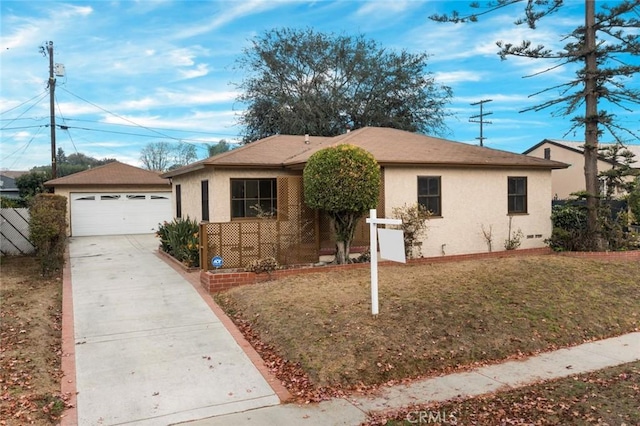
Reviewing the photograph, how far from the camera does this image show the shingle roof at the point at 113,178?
2192 centimetres

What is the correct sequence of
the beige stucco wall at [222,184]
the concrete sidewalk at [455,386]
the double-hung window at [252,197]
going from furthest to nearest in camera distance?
the double-hung window at [252,197] < the beige stucco wall at [222,184] < the concrete sidewalk at [455,386]

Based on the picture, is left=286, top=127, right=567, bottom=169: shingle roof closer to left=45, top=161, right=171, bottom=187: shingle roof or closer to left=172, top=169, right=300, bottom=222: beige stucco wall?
left=172, top=169, right=300, bottom=222: beige stucco wall

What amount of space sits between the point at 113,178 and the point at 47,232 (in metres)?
13.2

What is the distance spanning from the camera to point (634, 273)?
10188mm

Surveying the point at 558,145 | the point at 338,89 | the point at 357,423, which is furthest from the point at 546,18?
the point at 558,145

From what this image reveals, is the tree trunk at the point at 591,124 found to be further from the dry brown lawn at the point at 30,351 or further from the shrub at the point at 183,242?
the dry brown lawn at the point at 30,351

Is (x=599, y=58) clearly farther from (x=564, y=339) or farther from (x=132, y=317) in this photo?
(x=132, y=317)

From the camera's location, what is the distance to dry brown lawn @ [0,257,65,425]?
456cm

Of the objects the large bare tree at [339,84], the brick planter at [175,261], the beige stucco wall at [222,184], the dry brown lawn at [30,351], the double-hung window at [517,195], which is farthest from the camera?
the large bare tree at [339,84]

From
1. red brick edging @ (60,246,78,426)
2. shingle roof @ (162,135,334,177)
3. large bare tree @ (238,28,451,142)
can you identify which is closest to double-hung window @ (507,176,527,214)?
shingle roof @ (162,135,334,177)

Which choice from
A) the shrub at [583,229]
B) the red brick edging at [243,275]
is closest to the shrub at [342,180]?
the red brick edging at [243,275]

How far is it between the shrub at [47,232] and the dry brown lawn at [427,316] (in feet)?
15.9

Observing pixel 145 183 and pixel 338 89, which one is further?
pixel 338 89

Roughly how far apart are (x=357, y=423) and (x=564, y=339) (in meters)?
3.94
